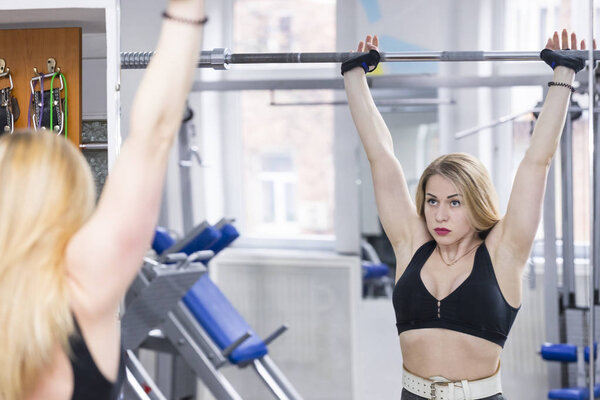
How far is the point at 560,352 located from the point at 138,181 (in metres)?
2.77

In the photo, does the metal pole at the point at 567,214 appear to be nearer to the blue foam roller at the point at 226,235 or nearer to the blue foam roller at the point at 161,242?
the blue foam roller at the point at 226,235

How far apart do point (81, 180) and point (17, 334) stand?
25 cm

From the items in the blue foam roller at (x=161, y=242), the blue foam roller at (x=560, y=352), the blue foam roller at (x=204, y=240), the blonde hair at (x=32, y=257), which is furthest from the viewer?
the blue foam roller at (x=161, y=242)

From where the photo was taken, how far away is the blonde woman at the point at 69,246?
3.47 ft

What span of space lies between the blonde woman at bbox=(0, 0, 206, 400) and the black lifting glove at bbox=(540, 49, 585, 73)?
123 centimetres

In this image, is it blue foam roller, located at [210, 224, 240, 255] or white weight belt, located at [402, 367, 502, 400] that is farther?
blue foam roller, located at [210, 224, 240, 255]

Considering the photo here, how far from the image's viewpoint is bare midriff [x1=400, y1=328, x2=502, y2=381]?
1959 millimetres

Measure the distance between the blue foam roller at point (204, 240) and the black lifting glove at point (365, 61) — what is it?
51.0 inches

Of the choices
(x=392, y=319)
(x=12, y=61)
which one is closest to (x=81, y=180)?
(x=12, y=61)

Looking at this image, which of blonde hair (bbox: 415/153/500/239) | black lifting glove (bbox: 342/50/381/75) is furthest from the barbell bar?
blonde hair (bbox: 415/153/500/239)

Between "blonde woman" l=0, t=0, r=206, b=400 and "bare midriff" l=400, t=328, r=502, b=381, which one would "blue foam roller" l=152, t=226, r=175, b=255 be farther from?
"blonde woman" l=0, t=0, r=206, b=400

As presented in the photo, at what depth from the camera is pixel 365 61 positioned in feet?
6.86

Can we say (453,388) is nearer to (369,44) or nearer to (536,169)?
(536,169)

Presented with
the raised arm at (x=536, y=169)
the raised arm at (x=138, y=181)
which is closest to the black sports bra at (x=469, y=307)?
the raised arm at (x=536, y=169)
